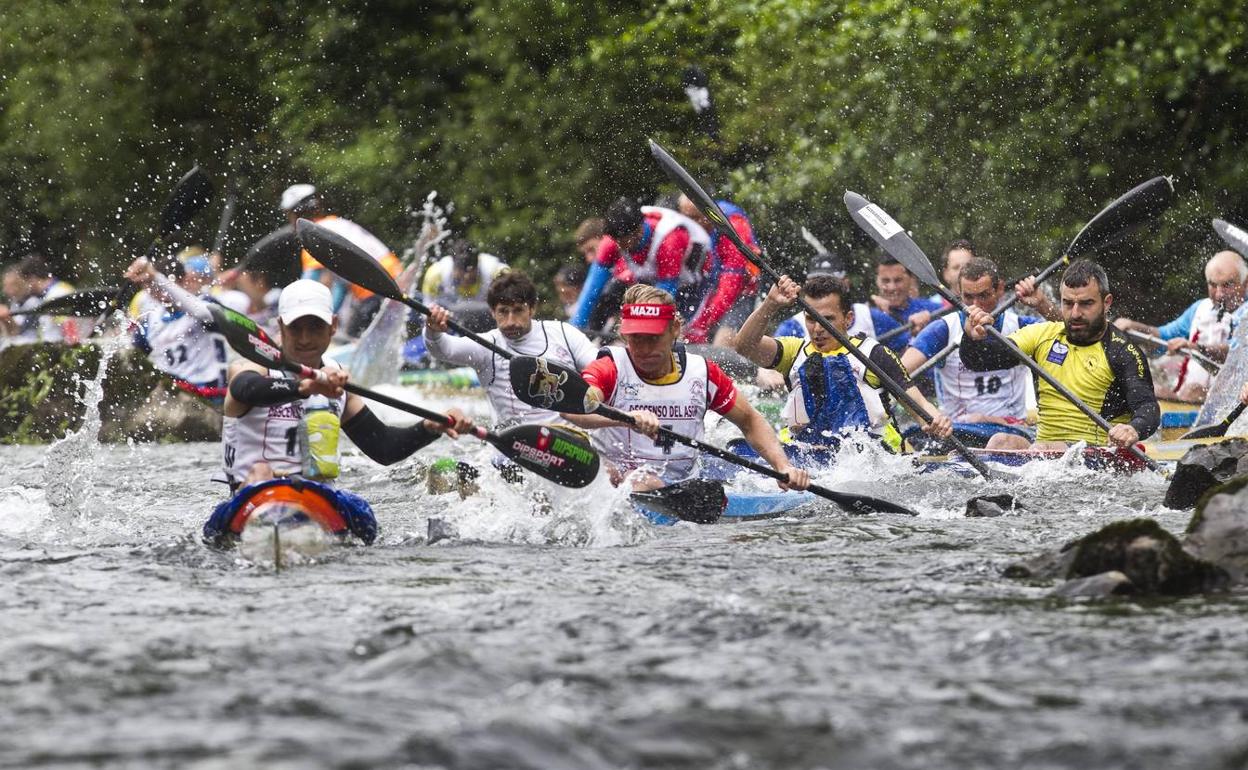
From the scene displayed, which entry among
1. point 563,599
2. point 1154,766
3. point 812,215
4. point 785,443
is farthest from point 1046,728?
point 812,215

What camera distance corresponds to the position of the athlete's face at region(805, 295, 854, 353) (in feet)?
29.9

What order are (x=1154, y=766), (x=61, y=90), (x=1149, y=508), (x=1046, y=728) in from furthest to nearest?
1. (x=61, y=90)
2. (x=1149, y=508)
3. (x=1046, y=728)
4. (x=1154, y=766)

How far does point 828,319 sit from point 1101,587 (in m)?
3.86

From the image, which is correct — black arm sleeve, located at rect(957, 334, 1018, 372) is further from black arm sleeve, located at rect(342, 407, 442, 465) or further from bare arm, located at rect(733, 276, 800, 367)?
black arm sleeve, located at rect(342, 407, 442, 465)

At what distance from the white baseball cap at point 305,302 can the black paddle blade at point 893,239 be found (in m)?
4.01

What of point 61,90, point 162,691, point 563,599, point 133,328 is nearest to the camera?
point 162,691

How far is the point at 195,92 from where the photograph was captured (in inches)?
891

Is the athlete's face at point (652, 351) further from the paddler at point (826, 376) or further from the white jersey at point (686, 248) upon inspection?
the white jersey at point (686, 248)

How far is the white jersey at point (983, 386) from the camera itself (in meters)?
10.4

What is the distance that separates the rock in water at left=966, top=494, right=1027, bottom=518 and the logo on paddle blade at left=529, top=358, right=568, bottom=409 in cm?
195

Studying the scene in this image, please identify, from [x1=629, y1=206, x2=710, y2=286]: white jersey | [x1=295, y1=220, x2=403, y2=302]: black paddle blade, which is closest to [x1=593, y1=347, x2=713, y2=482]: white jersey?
[x1=295, y1=220, x2=403, y2=302]: black paddle blade

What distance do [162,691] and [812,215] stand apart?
11586 mm

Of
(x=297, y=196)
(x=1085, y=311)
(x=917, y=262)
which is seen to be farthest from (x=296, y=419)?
(x=297, y=196)

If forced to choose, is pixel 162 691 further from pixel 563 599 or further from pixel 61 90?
pixel 61 90
